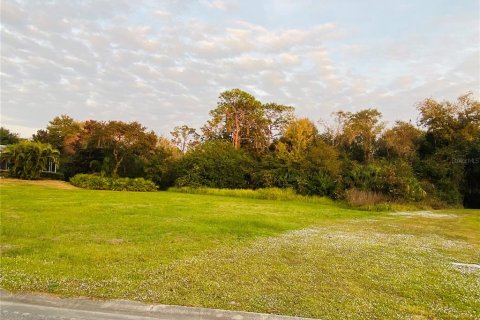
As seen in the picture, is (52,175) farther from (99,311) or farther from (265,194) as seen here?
(99,311)

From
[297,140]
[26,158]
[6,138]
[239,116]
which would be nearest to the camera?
[26,158]

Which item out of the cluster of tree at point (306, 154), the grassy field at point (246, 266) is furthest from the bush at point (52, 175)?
the grassy field at point (246, 266)

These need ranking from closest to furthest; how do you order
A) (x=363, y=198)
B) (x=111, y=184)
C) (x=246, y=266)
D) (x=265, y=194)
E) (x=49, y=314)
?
(x=49, y=314) < (x=246, y=266) < (x=363, y=198) < (x=265, y=194) < (x=111, y=184)

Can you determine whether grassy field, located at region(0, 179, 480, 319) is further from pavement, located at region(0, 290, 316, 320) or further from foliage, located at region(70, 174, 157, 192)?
foliage, located at region(70, 174, 157, 192)

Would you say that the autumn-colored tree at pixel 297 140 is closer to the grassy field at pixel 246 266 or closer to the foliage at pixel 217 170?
the foliage at pixel 217 170

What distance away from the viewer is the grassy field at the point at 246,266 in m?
3.98

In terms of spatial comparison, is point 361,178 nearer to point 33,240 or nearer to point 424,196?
point 424,196

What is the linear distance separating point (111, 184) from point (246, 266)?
65.6 feet

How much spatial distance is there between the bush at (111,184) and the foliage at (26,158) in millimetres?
3052

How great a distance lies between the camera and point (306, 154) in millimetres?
23562

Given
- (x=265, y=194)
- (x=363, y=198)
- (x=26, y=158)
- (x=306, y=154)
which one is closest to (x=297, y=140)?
(x=306, y=154)

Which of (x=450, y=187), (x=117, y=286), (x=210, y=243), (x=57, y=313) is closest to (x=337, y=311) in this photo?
(x=117, y=286)

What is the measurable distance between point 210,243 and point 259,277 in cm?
244

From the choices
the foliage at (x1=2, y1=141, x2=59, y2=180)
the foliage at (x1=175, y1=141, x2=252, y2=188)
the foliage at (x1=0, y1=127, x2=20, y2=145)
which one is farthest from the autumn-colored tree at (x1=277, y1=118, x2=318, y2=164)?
the foliage at (x1=0, y1=127, x2=20, y2=145)
